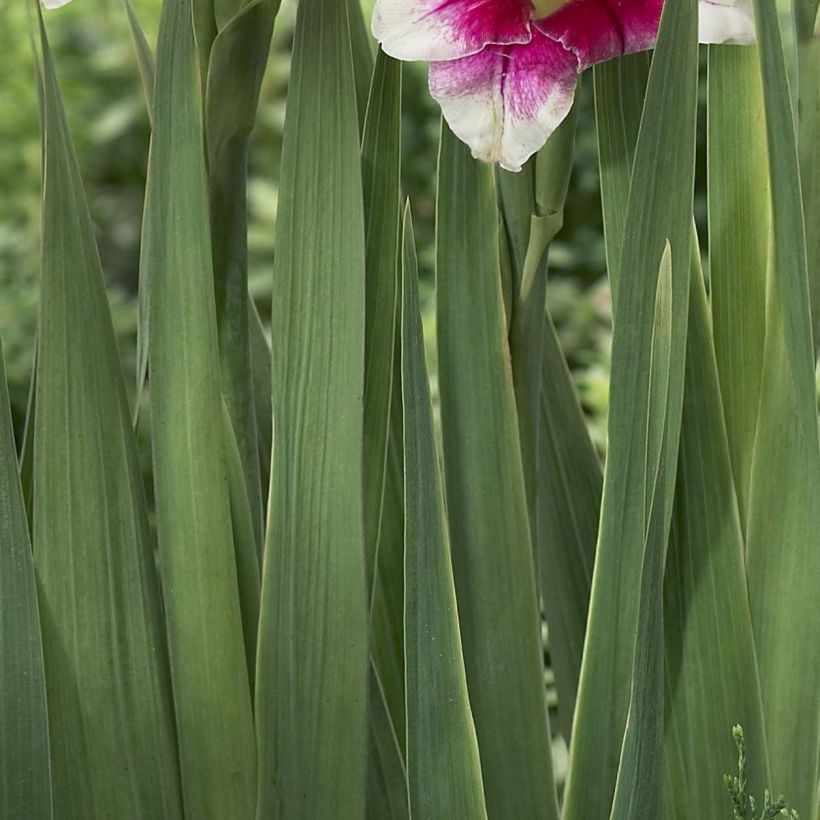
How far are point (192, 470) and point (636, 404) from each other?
0.60 feet

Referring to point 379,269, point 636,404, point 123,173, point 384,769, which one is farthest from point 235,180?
point 123,173

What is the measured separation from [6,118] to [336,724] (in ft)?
5.42

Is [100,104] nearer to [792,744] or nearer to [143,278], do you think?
[143,278]

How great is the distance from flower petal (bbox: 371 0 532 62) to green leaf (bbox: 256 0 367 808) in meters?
0.04

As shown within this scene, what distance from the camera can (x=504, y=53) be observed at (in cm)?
45

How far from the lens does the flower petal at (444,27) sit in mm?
435

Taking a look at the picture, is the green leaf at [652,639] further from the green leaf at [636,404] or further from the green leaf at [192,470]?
the green leaf at [192,470]

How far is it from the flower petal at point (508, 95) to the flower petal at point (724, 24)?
0.06 meters

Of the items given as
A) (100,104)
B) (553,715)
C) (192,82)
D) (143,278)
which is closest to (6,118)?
(100,104)

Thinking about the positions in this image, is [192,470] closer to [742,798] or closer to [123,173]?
[742,798]

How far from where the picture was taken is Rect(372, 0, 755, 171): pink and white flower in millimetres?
435

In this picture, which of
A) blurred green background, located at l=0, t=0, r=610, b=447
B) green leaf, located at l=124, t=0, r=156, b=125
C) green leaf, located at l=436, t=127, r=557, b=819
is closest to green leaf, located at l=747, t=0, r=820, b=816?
green leaf, located at l=436, t=127, r=557, b=819

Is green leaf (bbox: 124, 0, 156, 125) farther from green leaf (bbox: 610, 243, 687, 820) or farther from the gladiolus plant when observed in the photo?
green leaf (bbox: 610, 243, 687, 820)

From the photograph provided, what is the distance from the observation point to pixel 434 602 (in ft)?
1.50
